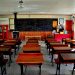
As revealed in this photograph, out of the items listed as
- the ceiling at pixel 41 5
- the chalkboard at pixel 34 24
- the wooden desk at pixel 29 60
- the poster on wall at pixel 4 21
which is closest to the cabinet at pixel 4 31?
the poster on wall at pixel 4 21

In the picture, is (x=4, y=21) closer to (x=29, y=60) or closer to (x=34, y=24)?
(x=34, y=24)

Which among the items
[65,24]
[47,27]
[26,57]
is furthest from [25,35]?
[26,57]

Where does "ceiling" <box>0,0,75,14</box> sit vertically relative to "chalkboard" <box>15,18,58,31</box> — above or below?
above

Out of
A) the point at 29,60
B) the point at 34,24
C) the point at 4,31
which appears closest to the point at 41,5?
the point at 29,60

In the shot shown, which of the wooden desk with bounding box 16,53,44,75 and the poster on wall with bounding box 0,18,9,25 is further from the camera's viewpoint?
the poster on wall with bounding box 0,18,9,25

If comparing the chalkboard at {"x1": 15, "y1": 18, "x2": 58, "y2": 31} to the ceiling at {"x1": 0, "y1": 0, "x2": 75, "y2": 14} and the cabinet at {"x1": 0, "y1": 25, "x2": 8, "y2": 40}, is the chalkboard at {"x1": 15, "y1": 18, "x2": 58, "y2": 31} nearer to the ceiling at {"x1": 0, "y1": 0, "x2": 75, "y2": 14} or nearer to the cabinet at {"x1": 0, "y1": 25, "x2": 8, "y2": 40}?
the cabinet at {"x1": 0, "y1": 25, "x2": 8, "y2": 40}

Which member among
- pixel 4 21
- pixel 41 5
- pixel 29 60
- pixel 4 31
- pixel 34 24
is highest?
pixel 41 5

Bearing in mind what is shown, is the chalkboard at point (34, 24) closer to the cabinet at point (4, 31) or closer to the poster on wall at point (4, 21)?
the poster on wall at point (4, 21)

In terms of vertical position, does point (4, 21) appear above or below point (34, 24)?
above

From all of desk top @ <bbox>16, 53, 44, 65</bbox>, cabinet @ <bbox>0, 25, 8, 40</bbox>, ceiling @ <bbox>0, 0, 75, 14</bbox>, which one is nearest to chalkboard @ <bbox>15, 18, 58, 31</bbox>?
cabinet @ <bbox>0, 25, 8, 40</bbox>

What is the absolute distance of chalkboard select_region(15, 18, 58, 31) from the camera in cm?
1805

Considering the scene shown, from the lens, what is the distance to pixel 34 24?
18.1 meters

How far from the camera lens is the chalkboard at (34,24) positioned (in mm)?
18053

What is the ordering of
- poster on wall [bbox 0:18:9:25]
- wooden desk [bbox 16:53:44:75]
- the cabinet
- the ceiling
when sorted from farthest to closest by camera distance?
poster on wall [bbox 0:18:9:25], the cabinet, the ceiling, wooden desk [bbox 16:53:44:75]
